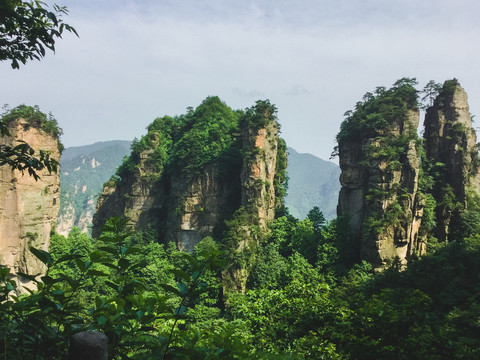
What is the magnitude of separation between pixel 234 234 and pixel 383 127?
1489 cm

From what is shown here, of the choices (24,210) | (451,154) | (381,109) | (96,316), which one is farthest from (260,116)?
(96,316)

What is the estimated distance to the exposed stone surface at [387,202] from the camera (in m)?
27.7

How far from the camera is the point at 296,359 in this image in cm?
614

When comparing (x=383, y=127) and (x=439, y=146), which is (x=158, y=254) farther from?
(x=439, y=146)

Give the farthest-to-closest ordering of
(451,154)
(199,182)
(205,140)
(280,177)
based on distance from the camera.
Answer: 1. (280,177)
2. (205,140)
3. (199,182)
4. (451,154)

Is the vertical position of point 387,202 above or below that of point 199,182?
below

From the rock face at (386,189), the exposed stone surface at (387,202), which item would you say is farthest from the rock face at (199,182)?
the exposed stone surface at (387,202)

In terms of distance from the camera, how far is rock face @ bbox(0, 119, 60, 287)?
27.3 m

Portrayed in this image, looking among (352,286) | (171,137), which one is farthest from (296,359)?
(171,137)

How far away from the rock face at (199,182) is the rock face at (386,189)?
800cm

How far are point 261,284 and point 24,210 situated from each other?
62.5ft

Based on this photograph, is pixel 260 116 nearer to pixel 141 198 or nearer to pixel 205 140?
pixel 205 140

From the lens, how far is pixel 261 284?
958 inches

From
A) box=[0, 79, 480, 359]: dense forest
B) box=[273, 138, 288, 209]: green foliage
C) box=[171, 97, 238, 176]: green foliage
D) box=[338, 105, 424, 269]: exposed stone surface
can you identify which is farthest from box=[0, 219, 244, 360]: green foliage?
box=[273, 138, 288, 209]: green foliage
